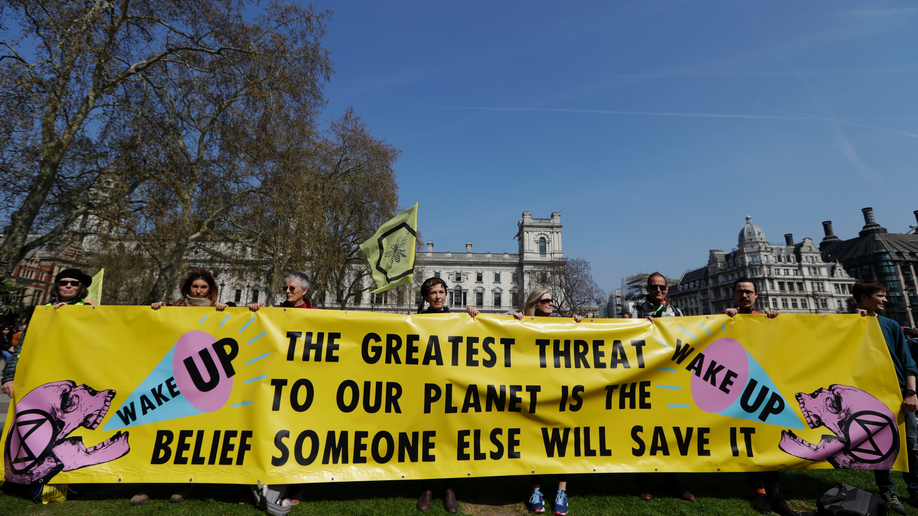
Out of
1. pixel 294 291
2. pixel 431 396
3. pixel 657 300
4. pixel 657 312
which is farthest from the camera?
pixel 657 300

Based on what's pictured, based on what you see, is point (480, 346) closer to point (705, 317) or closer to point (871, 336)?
point (705, 317)

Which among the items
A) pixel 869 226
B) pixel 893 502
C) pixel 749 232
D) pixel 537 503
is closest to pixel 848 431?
pixel 893 502

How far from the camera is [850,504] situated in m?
3.14

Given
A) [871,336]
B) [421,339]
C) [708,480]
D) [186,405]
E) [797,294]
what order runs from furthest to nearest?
[797,294] → [708,480] → [871,336] → [421,339] → [186,405]

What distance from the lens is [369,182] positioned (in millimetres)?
23328

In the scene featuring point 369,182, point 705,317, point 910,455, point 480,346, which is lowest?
point 910,455

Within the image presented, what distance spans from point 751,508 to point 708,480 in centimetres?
63

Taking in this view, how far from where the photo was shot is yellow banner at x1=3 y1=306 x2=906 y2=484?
3111 millimetres

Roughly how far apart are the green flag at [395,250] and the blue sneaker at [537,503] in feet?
10.7

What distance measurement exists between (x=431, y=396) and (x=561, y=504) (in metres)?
1.35

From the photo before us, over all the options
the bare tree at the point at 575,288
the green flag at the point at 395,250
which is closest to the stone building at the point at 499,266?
the bare tree at the point at 575,288

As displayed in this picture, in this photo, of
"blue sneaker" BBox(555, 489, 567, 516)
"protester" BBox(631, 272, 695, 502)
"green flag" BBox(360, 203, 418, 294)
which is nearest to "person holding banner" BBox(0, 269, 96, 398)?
"green flag" BBox(360, 203, 418, 294)

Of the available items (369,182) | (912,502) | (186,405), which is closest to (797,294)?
(369,182)

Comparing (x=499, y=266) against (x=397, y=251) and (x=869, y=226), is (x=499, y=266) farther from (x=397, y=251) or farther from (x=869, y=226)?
(x=869, y=226)
